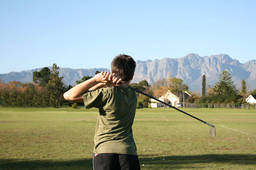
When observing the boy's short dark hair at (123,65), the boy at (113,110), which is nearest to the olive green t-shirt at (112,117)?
the boy at (113,110)

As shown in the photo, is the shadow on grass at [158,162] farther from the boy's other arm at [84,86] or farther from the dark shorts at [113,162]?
the boy's other arm at [84,86]

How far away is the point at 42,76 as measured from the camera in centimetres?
13138

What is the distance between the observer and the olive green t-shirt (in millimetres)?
3723

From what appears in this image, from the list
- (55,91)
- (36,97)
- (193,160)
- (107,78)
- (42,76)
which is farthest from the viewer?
(42,76)

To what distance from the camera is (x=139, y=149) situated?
41.9ft

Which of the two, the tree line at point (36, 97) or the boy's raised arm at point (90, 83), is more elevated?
the boy's raised arm at point (90, 83)

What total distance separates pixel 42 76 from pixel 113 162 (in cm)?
13126

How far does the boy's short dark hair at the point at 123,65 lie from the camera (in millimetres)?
3789

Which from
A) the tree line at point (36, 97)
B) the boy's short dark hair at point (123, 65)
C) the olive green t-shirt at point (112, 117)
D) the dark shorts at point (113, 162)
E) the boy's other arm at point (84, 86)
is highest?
the boy's short dark hair at point (123, 65)

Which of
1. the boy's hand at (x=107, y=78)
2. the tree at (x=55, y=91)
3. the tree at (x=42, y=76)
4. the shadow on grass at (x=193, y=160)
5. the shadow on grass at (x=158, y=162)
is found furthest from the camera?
the tree at (x=42, y=76)

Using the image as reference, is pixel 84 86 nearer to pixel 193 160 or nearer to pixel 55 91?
pixel 193 160

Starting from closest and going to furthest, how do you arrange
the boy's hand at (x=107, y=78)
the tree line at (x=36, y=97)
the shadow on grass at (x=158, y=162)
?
the boy's hand at (x=107, y=78)
the shadow on grass at (x=158, y=162)
the tree line at (x=36, y=97)

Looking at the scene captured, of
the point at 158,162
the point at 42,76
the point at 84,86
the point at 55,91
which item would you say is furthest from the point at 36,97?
the point at 84,86

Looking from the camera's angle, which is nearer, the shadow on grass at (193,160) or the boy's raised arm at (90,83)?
the boy's raised arm at (90,83)
